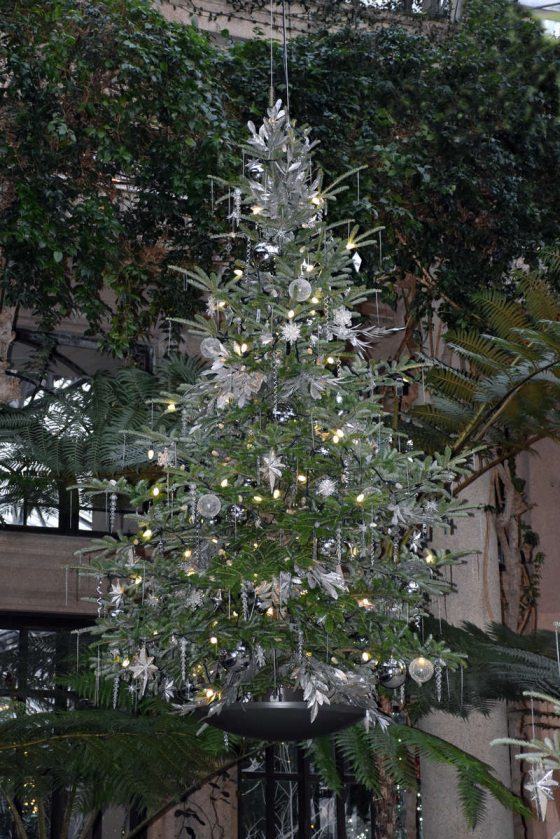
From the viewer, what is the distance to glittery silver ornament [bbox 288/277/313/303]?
3.83 m

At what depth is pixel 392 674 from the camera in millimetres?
4031

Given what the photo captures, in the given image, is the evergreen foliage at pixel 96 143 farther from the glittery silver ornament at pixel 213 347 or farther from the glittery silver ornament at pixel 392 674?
the glittery silver ornament at pixel 392 674

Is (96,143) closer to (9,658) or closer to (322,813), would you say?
(9,658)

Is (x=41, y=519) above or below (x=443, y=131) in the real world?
below

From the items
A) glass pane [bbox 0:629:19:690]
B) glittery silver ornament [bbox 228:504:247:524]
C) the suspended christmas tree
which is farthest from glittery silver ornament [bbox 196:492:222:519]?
glass pane [bbox 0:629:19:690]

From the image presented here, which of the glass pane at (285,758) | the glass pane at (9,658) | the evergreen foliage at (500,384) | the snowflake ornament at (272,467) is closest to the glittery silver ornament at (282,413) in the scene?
the snowflake ornament at (272,467)

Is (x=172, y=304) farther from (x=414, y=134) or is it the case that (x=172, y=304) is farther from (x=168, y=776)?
(x=168, y=776)

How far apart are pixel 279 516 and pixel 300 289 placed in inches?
29.2

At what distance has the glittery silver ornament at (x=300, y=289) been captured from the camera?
3832mm

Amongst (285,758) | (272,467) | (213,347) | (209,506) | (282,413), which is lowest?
(285,758)

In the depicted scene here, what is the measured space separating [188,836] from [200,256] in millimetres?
4802

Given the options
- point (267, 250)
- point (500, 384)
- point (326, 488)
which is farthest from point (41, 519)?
point (326, 488)

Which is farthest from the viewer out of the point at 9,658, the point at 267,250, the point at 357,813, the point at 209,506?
the point at 357,813

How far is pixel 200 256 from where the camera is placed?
8508mm
